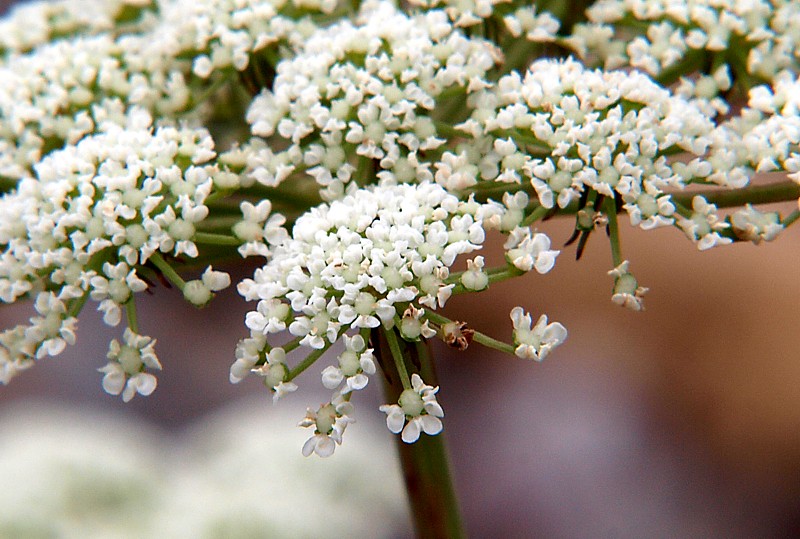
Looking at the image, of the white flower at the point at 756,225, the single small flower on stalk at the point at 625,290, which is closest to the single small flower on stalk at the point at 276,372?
the single small flower on stalk at the point at 625,290

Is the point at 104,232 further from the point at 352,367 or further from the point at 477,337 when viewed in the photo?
the point at 477,337

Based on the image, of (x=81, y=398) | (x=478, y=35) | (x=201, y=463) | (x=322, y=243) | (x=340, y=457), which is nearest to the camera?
(x=322, y=243)

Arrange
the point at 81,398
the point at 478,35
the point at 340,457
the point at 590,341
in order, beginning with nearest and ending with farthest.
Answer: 1. the point at 478,35
2. the point at 340,457
3. the point at 590,341
4. the point at 81,398

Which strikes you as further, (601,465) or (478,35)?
(601,465)

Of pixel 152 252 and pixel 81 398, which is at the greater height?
pixel 152 252

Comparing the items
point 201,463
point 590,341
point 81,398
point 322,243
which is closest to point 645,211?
point 322,243

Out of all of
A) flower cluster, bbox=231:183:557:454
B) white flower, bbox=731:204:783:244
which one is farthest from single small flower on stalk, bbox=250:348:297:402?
white flower, bbox=731:204:783:244

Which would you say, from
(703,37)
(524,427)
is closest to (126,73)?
(703,37)

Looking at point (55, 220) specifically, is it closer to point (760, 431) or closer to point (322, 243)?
point (322, 243)
